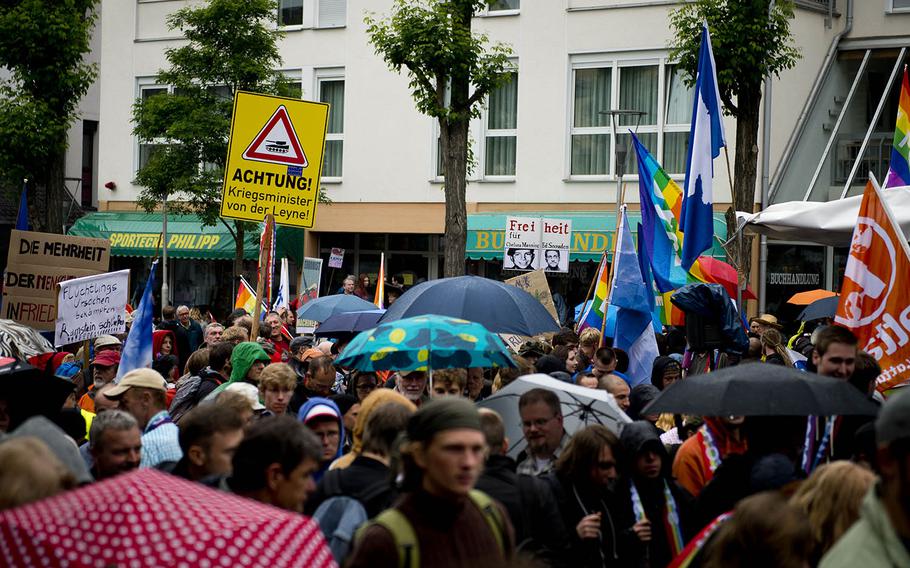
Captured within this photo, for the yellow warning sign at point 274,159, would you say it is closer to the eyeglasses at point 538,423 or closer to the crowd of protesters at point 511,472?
the crowd of protesters at point 511,472

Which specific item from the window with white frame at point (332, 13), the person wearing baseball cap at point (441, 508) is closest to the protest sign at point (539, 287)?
the person wearing baseball cap at point (441, 508)

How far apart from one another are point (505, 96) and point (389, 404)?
79.2 ft

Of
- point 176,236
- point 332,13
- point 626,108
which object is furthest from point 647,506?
point 176,236

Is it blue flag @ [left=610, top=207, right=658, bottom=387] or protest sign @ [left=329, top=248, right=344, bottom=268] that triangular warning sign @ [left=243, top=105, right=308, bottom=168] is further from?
protest sign @ [left=329, top=248, right=344, bottom=268]

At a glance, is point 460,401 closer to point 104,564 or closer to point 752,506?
point 752,506

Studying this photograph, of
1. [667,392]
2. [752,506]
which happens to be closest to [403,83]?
[667,392]

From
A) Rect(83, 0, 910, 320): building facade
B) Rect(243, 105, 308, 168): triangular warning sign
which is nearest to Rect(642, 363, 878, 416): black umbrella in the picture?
Rect(243, 105, 308, 168): triangular warning sign

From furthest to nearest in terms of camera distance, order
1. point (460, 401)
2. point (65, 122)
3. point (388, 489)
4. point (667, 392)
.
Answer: point (65, 122) < point (667, 392) < point (388, 489) < point (460, 401)

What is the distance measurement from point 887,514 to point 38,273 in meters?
10.4

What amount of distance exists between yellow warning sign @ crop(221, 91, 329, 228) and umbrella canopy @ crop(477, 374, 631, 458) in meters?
4.84

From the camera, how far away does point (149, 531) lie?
9.78 feet

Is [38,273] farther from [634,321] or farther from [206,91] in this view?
[206,91]

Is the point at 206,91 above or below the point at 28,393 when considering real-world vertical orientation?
above

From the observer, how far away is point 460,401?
4.05 metres
